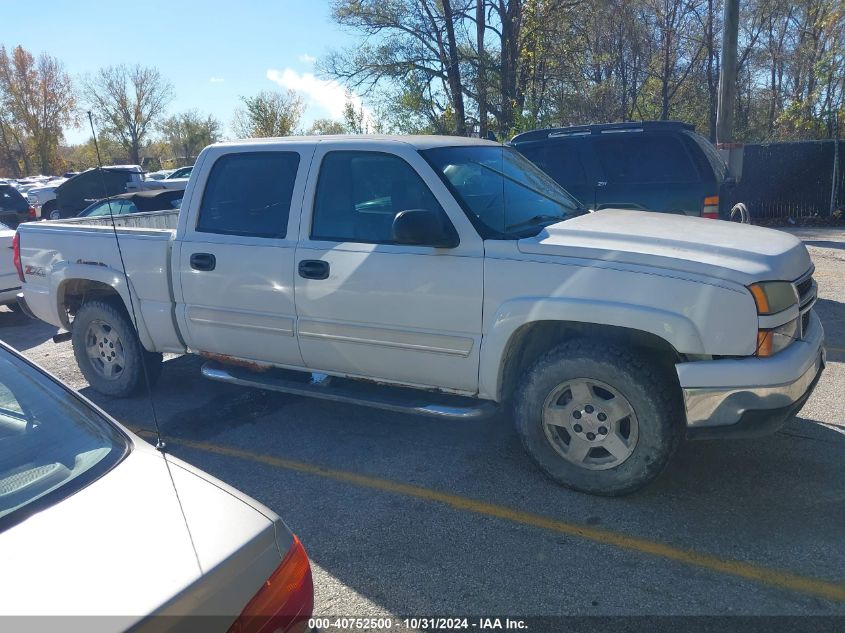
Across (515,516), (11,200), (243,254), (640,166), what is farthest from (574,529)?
(11,200)

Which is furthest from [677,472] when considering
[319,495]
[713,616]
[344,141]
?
[344,141]

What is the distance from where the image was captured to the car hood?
168cm

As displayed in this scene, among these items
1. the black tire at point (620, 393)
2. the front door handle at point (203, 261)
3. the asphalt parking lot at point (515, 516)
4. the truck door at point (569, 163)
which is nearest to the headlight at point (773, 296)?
the black tire at point (620, 393)

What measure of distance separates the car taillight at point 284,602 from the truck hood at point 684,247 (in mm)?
2327

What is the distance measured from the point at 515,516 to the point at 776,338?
5.30 feet

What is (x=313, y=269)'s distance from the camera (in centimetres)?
460

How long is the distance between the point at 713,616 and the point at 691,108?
2560 centimetres

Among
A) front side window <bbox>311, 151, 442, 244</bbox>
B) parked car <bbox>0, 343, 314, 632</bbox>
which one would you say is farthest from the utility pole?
parked car <bbox>0, 343, 314, 632</bbox>

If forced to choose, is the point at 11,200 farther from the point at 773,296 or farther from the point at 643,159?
the point at 773,296

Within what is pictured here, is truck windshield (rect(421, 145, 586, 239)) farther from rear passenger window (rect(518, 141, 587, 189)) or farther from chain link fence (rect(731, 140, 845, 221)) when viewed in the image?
chain link fence (rect(731, 140, 845, 221))

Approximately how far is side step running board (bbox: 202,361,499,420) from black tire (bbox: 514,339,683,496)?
283 mm

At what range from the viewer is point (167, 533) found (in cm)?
197

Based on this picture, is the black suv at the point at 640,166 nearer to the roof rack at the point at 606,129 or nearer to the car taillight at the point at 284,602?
the roof rack at the point at 606,129

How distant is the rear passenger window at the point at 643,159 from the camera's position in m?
8.60
